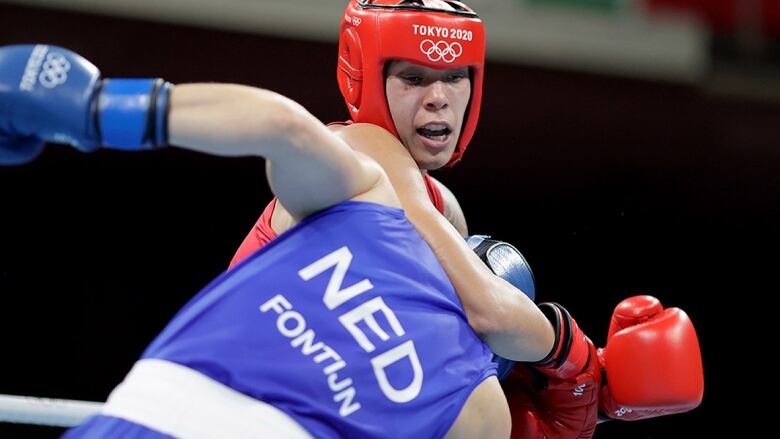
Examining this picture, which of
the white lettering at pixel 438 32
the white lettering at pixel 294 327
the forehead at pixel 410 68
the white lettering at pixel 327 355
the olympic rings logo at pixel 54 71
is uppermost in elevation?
the olympic rings logo at pixel 54 71

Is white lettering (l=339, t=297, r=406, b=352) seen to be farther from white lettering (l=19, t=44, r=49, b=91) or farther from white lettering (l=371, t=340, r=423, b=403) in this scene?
white lettering (l=19, t=44, r=49, b=91)

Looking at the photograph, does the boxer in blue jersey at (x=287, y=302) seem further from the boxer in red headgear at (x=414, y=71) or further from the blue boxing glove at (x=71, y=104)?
the boxer in red headgear at (x=414, y=71)

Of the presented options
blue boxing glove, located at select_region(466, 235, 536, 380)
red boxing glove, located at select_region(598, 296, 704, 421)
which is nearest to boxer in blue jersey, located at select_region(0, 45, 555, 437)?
blue boxing glove, located at select_region(466, 235, 536, 380)

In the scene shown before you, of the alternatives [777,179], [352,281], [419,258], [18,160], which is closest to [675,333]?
[419,258]

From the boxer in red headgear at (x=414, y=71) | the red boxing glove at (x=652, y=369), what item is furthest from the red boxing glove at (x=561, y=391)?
the boxer in red headgear at (x=414, y=71)

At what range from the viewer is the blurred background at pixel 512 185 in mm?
4316

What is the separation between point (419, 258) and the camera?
1861mm

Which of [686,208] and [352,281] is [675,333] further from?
[686,208]

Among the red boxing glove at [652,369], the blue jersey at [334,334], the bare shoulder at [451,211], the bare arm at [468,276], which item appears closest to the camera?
the blue jersey at [334,334]

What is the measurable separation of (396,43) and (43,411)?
1.10 metres

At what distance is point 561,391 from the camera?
2.32m

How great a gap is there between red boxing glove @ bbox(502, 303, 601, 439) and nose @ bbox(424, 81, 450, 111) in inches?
18.7

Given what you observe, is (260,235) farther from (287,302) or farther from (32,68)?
(32,68)

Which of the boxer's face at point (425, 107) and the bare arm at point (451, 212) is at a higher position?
the boxer's face at point (425, 107)
